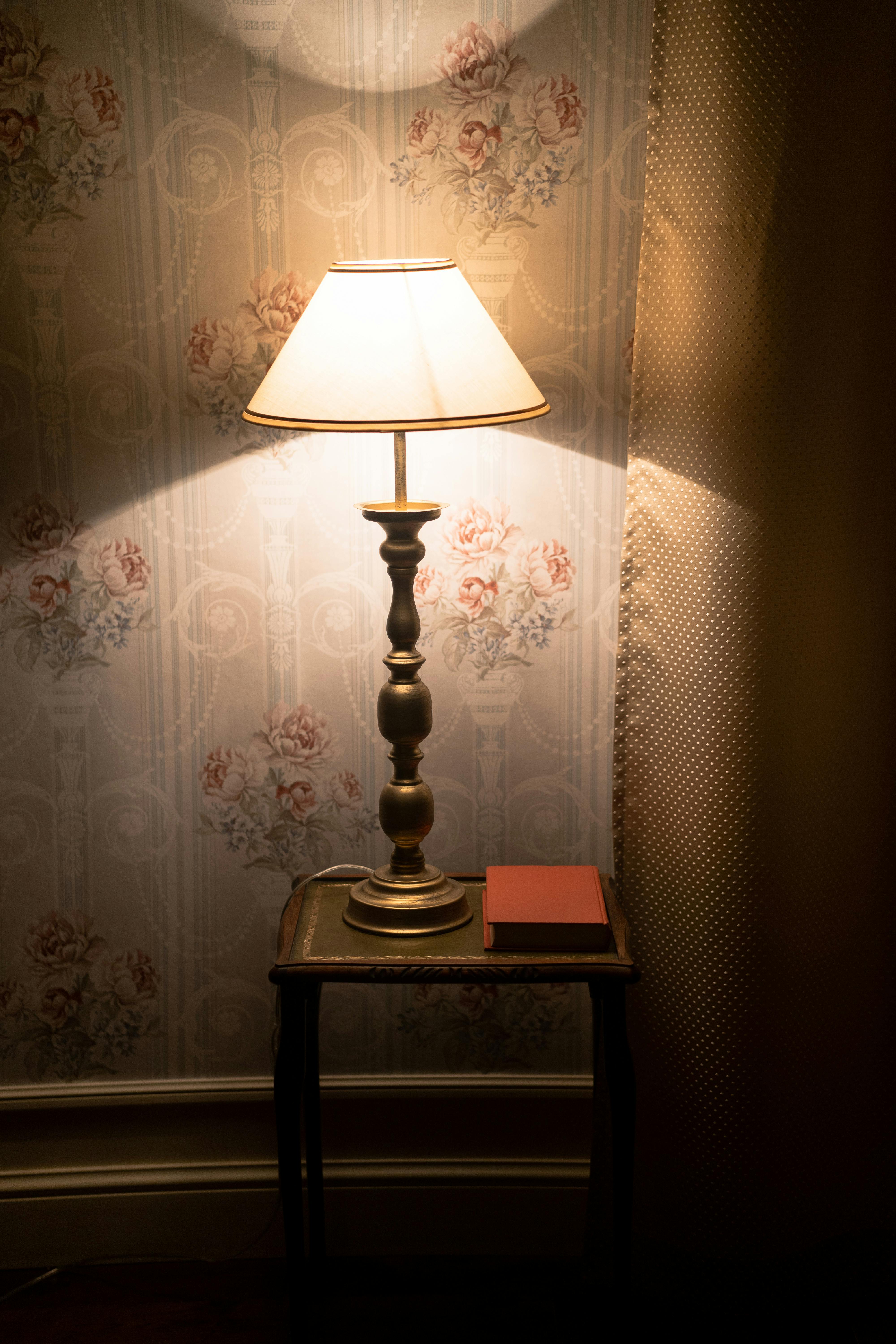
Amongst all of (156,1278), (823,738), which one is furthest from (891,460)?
(156,1278)

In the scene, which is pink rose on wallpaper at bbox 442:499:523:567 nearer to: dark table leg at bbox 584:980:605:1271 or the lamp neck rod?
the lamp neck rod

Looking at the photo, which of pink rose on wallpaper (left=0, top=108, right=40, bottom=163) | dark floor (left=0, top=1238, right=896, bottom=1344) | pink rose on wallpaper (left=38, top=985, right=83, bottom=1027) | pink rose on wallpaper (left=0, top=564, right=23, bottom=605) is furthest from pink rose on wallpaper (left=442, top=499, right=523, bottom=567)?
dark floor (left=0, top=1238, right=896, bottom=1344)

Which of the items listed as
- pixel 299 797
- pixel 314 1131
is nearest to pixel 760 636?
pixel 299 797

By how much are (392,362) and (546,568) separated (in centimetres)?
48

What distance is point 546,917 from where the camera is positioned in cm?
129

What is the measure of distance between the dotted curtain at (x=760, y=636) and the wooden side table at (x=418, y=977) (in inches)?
4.8

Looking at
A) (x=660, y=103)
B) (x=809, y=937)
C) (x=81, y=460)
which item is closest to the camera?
(x=660, y=103)

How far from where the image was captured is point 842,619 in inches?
53.2

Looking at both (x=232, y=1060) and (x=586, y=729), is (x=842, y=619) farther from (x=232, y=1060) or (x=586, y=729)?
(x=232, y=1060)

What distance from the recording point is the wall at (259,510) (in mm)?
1404

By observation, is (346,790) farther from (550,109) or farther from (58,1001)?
(550,109)

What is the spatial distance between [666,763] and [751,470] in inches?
14.8

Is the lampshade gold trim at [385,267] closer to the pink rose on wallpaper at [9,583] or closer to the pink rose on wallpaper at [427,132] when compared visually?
the pink rose on wallpaper at [427,132]

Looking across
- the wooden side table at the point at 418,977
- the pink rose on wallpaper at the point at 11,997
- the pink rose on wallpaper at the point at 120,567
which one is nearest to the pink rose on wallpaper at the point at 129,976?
the pink rose on wallpaper at the point at 11,997
